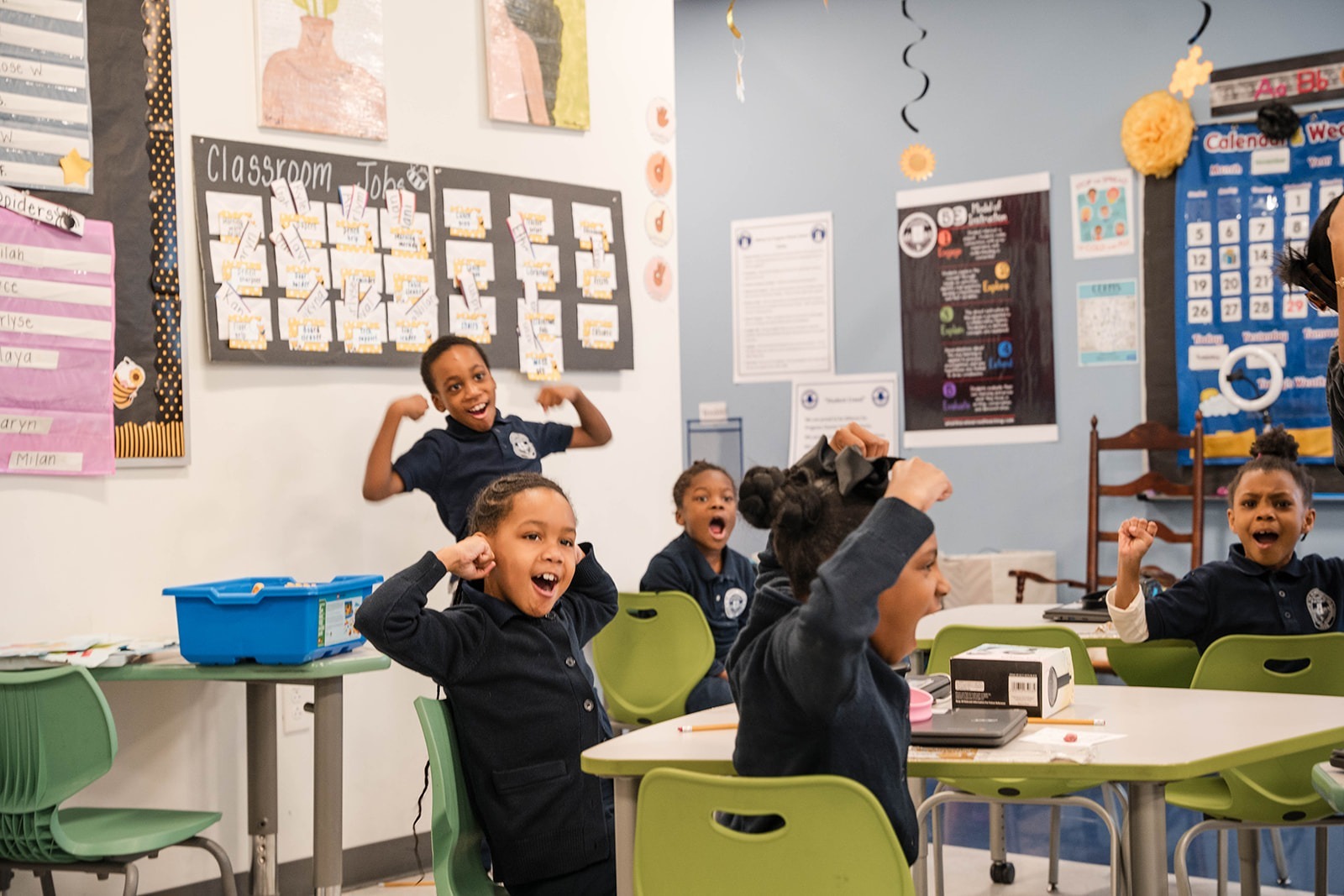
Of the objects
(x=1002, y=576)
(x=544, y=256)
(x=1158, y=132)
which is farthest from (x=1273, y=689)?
(x=1158, y=132)

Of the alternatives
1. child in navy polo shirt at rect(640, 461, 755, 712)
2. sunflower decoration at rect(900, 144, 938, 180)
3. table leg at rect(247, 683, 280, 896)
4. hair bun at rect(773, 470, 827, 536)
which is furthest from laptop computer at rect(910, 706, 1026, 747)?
sunflower decoration at rect(900, 144, 938, 180)

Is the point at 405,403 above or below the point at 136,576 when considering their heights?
above

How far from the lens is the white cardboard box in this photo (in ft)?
20.0

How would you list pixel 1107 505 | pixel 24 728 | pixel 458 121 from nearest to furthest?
1. pixel 24 728
2. pixel 458 121
3. pixel 1107 505

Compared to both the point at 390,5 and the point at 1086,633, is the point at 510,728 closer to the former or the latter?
the point at 1086,633

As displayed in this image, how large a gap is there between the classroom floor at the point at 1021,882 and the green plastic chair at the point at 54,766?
117 cm

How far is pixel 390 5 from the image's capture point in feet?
13.7

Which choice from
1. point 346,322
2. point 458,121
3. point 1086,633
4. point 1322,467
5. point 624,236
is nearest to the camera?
point 1086,633

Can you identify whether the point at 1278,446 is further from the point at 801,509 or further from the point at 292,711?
the point at 292,711

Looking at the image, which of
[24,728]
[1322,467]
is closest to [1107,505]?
[1322,467]

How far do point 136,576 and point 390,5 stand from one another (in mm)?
1865

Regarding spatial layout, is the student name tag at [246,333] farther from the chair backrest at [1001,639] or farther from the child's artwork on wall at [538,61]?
the chair backrest at [1001,639]

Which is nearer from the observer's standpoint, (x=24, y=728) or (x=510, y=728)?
(x=510, y=728)

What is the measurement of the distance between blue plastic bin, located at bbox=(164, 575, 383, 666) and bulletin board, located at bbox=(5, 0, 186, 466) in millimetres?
716
